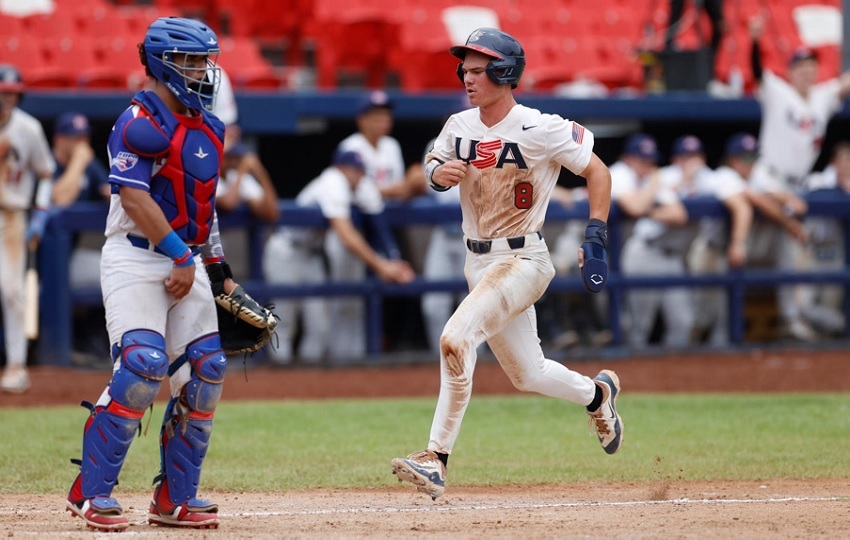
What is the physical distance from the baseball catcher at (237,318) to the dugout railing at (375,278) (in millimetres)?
5227

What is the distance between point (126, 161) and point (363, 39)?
9.20 m

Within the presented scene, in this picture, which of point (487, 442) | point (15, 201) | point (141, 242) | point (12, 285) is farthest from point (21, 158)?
point (141, 242)

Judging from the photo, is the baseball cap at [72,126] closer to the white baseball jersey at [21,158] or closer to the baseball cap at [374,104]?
the white baseball jersey at [21,158]

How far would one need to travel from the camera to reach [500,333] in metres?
5.80

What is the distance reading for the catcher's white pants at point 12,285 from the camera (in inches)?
365

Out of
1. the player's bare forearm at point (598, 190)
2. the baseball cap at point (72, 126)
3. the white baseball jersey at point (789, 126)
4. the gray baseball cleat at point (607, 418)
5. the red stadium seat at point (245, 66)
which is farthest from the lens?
the red stadium seat at point (245, 66)

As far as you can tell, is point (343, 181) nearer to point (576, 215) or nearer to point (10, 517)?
point (576, 215)

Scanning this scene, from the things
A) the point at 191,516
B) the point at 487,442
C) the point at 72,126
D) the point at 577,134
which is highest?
the point at 577,134

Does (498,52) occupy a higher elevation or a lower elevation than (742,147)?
higher

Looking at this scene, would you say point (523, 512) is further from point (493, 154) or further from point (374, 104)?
point (374, 104)

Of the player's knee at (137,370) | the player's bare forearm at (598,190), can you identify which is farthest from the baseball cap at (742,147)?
the player's knee at (137,370)

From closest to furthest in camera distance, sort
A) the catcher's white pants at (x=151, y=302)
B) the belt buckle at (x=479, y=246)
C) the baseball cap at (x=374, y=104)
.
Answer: the catcher's white pants at (x=151, y=302), the belt buckle at (x=479, y=246), the baseball cap at (x=374, y=104)

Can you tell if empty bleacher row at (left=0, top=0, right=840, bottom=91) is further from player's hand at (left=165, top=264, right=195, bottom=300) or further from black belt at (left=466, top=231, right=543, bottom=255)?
player's hand at (left=165, top=264, right=195, bottom=300)

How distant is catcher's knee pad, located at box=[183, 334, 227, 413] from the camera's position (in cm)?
508
